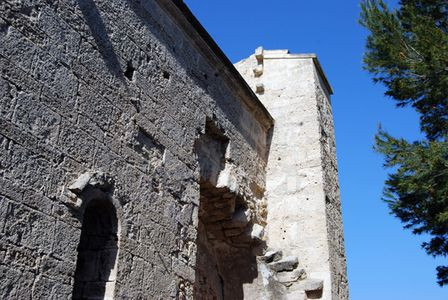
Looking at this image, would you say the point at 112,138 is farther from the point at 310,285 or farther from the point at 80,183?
the point at 310,285

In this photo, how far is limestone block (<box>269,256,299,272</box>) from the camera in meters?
6.23

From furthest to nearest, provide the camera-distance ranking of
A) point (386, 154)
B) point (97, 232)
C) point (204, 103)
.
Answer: point (386, 154) < point (204, 103) < point (97, 232)

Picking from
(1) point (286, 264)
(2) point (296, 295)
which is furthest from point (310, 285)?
(1) point (286, 264)

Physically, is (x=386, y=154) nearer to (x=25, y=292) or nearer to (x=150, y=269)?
(x=150, y=269)

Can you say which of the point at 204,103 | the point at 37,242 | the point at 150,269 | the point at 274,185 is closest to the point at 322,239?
the point at 274,185

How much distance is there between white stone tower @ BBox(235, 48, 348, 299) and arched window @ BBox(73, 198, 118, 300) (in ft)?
10.2

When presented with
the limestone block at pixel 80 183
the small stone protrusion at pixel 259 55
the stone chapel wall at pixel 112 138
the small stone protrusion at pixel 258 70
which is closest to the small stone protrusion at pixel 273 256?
the stone chapel wall at pixel 112 138

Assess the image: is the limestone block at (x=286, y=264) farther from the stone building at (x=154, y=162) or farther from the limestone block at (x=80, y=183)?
the limestone block at (x=80, y=183)

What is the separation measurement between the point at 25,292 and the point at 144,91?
2.01 m

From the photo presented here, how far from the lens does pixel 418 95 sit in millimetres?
6027

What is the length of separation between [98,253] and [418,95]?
4.08 m

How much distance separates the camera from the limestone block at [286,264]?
245 inches

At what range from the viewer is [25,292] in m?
2.91

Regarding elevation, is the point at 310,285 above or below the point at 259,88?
below
